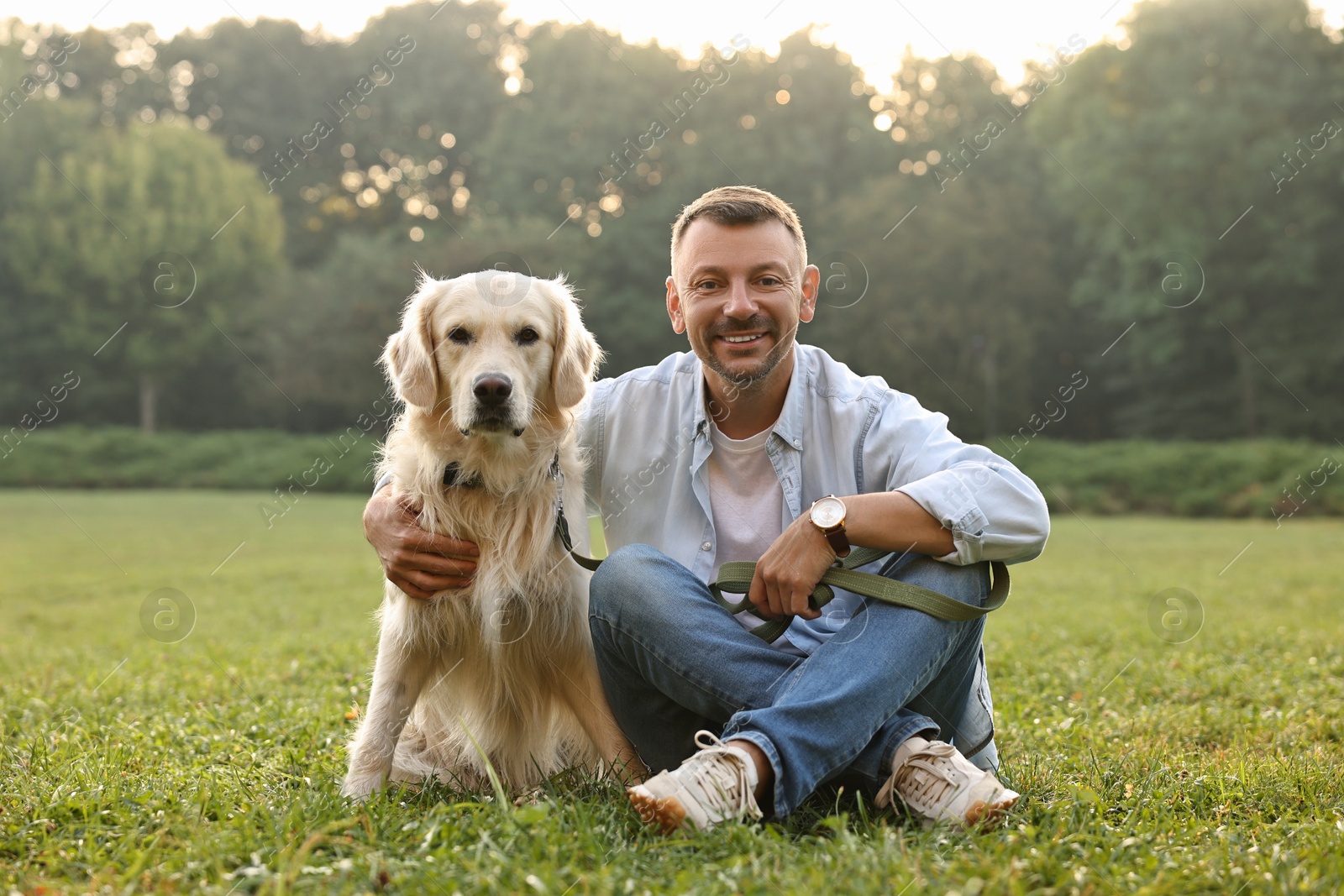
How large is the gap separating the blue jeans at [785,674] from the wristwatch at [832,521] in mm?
171

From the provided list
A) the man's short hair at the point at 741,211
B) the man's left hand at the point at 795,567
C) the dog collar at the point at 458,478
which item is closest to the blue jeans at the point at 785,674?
the man's left hand at the point at 795,567

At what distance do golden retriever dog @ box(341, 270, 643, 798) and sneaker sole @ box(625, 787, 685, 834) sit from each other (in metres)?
0.68

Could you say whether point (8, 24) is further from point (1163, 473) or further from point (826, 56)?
point (1163, 473)

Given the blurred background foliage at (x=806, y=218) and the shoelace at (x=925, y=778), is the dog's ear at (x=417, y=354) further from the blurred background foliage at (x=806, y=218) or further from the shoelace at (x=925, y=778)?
the blurred background foliage at (x=806, y=218)

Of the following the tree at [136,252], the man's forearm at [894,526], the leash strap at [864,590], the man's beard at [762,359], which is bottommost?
the leash strap at [864,590]

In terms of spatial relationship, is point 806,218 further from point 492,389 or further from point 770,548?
point 770,548

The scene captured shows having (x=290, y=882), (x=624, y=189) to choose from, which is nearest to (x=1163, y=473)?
(x=624, y=189)

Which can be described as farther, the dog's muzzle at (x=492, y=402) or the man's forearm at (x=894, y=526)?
the dog's muzzle at (x=492, y=402)

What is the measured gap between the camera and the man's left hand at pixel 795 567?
9.29 ft

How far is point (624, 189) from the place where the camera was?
30.2 meters

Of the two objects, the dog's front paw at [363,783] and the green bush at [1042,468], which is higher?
the dog's front paw at [363,783]

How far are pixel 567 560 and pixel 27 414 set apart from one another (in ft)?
113

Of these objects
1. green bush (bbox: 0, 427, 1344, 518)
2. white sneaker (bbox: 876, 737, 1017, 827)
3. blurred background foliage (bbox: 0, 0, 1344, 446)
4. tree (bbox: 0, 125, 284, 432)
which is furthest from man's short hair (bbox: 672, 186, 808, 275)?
tree (bbox: 0, 125, 284, 432)

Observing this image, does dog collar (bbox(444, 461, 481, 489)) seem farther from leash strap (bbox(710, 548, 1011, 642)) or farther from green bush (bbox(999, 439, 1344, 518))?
green bush (bbox(999, 439, 1344, 518))
